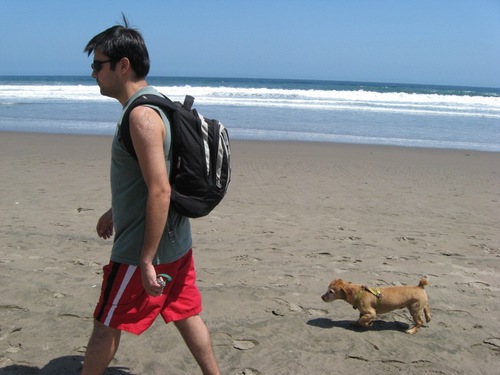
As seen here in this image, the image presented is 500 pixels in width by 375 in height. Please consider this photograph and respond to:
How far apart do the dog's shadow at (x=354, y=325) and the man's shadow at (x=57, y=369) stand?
1290 mm

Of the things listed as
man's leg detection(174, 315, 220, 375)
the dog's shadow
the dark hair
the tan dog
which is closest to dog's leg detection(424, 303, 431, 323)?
the tan dog

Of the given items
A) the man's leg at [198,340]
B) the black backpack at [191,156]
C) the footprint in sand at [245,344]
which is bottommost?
the footprint in sand at [245,344]

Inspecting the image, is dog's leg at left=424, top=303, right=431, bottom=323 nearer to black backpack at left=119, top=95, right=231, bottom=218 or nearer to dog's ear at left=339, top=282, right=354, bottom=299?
dog's ear at left=339, top=282, right=354, bottom=299

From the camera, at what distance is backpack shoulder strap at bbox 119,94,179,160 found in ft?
A: 6.83

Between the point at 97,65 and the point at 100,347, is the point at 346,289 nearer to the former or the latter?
the point at 100,347

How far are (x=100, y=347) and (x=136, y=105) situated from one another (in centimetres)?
104

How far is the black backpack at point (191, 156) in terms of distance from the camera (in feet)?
6.98

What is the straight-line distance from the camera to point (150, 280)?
2.16 m

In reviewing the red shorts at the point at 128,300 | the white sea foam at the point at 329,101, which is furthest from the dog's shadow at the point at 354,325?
the white sea foam at the point at 329,101

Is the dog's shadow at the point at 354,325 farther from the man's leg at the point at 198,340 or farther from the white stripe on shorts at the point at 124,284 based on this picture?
the white stripe on shorts at the point at 124,284

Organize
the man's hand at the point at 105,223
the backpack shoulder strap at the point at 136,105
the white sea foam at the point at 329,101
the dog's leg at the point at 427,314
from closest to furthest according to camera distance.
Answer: the backpack shoulder strap at the point at 136,105, the man's hand at the point at 105,223, the dog's leg at the point at 427,314, the white sea foam at the point at 329,101

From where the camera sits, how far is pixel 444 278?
445cm

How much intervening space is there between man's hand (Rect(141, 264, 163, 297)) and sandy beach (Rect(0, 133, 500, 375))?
0.98 meters

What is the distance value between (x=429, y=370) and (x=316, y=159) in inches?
311
